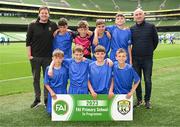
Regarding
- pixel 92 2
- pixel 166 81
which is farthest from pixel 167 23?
pixel 166 81

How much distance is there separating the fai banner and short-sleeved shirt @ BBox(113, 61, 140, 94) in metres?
0.56

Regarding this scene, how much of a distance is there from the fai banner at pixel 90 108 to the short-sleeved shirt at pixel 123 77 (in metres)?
0.56

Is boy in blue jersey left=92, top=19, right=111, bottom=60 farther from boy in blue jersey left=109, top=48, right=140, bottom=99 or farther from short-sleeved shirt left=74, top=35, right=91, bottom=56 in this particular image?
boy in blue jersey left=109, top=48, right=140, bottom=99

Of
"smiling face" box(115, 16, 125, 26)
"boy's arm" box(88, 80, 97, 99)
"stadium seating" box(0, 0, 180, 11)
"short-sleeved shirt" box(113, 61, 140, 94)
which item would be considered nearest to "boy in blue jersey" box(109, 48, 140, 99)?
"short-sleeved shirt" box(113, 61, 140, 94)

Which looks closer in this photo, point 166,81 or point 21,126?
point 21,126

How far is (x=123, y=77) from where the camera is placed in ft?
26.2

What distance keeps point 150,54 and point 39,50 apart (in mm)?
2413

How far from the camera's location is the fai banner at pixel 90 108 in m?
7.38

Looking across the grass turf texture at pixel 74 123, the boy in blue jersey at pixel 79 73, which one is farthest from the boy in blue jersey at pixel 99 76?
the grass turf texture at pixel 74 123

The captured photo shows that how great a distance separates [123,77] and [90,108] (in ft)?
3.38

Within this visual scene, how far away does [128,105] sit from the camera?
745 cm

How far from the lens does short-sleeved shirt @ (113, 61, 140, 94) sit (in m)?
7.93

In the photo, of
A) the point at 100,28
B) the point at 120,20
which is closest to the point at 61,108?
the point at 100,28

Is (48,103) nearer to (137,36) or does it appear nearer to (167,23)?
(137,36)
